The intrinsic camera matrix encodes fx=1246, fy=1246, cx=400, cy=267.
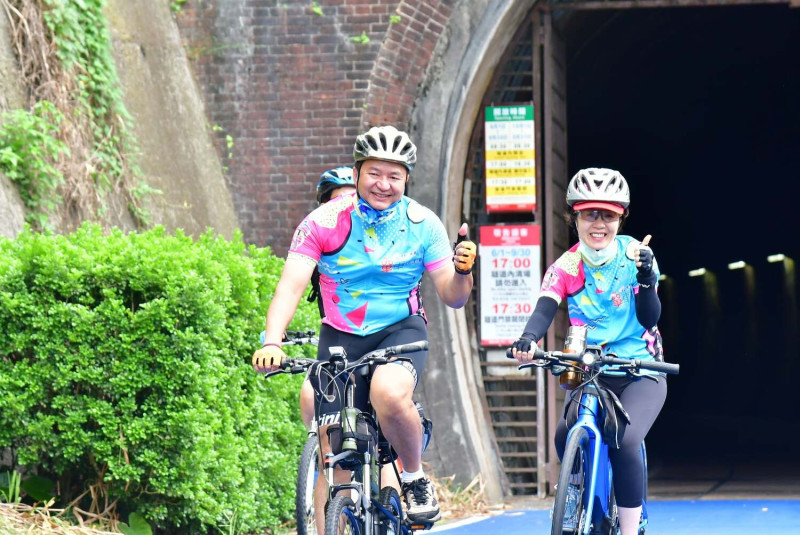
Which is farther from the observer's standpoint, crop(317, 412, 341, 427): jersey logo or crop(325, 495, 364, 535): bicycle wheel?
crop(317, 412, 341, 427): jersey logo

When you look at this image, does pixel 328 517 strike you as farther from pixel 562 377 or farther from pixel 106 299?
pixel 106 299

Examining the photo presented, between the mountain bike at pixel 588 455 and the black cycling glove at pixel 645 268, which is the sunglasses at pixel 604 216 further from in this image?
the mountain bike at pixel 588 455

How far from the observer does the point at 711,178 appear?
83.6ft

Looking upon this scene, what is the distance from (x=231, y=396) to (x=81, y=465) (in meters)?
1.03

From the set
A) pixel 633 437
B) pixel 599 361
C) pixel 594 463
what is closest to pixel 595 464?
pixel 594 463

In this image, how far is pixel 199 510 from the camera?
23.1 ft

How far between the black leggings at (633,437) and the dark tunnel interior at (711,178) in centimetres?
730

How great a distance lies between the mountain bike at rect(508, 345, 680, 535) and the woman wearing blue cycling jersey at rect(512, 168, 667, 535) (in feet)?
0.20

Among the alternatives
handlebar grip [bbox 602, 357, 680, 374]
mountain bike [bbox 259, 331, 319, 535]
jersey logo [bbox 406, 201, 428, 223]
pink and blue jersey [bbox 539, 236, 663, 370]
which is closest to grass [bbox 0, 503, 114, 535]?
mountain bike [bbox 259, 331, 319, 535]

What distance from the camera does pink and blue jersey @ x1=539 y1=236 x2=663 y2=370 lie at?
19.4 feet

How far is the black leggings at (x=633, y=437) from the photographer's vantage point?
569 centimetres

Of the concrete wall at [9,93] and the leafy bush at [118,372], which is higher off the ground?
the concrete wall at [9,93]

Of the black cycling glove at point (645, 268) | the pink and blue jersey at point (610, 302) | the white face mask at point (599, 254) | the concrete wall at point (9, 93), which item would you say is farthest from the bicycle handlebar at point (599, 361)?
the concrete wall at point (9, 93)

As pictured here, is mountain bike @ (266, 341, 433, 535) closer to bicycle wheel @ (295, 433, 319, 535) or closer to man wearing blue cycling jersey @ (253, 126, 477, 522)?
man wearing blue cycling jersey @ (253, 126, 477, 522)
